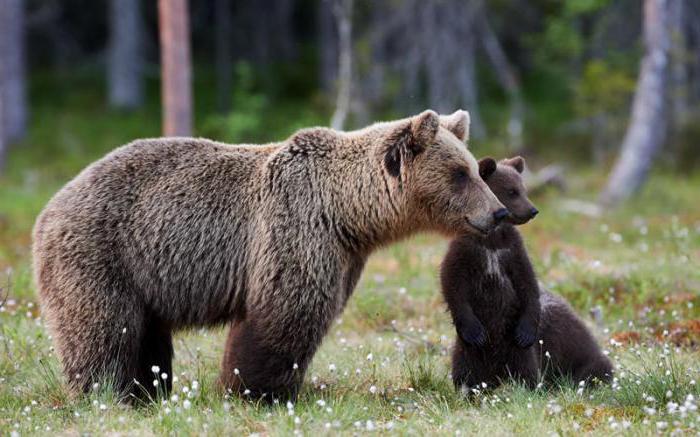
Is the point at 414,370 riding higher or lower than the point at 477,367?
lower

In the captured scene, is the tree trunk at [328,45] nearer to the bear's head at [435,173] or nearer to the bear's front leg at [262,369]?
the bear's head at [435,173]

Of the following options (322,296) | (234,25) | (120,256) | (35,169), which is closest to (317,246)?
(322,296)

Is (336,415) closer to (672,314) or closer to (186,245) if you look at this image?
(186,245)

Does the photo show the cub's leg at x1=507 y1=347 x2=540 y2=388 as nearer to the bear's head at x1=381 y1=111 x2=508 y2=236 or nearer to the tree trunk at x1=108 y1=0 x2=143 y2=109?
the bear's head at x1=381 y1=111 x2=508 y2=236

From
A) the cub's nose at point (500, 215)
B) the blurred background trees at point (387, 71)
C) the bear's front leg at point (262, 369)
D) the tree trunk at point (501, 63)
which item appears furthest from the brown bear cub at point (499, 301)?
the tree trunk at point (501, 63)

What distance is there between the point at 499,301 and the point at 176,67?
411 inches

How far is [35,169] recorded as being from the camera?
2702 cm

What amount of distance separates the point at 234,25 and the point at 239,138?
32.9 feet

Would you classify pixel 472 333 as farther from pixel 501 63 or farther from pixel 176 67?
pixel 501 63

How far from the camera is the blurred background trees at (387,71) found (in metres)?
18.9

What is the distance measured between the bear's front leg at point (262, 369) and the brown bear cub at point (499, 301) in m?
1.21

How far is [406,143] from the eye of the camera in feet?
20.8

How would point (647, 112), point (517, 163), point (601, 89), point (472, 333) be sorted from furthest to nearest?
point (601, 89)
point (647, 112)
point (517, 163)
point (472, 333)

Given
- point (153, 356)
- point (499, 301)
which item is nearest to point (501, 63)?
point (499, 301)
